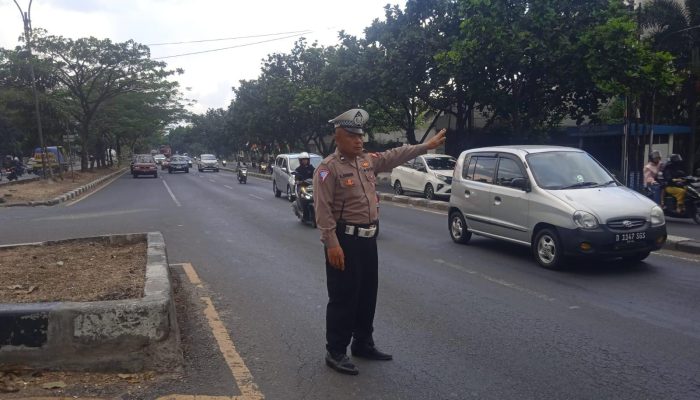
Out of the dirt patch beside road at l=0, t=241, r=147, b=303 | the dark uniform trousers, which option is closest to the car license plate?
the dark uniform trousers

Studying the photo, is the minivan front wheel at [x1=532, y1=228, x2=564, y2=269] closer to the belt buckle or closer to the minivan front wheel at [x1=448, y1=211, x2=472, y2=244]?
the minivan front wheel at [x1=448, y1=211, x2=472, y2=244]

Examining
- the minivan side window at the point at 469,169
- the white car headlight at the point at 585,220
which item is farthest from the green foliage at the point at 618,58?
the white car headlight at the point at 585,220

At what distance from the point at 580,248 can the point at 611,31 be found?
12156 millimetres

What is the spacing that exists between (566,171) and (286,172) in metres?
13.3

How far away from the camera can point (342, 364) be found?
4492mm

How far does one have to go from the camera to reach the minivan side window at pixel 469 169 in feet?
33.4

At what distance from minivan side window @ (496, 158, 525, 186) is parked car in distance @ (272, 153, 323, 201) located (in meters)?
10.2

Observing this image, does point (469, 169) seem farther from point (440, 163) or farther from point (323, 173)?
point (440, 163)

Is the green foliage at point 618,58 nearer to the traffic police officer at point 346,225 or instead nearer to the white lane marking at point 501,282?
the white lane marking at point 501,282

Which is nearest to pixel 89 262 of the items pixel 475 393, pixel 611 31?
pixel 475 393

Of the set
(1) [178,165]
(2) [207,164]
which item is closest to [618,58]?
(1) [178,165]

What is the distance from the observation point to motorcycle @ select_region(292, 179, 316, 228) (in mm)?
13695

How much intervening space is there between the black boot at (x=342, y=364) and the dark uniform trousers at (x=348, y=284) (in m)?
0.04

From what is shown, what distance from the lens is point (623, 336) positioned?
17.4 feet
